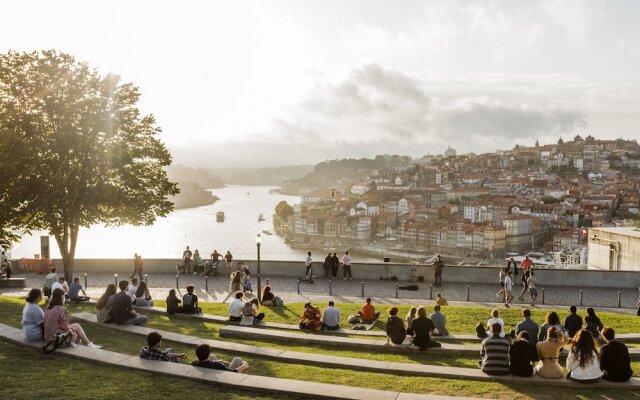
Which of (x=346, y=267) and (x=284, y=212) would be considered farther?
(x=284, y=212)

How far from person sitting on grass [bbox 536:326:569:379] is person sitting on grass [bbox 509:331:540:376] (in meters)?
0.12

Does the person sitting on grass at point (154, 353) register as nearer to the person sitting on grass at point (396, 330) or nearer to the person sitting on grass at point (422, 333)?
the person sitting on grass at point (396, 330)

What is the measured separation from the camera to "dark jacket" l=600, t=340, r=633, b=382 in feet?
28.7

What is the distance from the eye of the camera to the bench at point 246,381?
7848 mm

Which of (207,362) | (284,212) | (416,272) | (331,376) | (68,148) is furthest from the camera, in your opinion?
(284,212)

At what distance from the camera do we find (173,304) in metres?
15.2

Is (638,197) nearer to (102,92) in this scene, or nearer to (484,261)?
(484,261)

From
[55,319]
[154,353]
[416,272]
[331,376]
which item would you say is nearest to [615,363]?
→ [331,376]

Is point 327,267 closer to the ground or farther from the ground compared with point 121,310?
farther from the ground

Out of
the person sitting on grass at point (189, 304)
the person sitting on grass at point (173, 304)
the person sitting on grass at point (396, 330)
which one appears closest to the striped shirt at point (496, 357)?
the person sitting on grass at point (396, 330)

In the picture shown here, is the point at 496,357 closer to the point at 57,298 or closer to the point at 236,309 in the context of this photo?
the point at 236,309

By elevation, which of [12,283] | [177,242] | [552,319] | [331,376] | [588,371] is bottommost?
[177,242]

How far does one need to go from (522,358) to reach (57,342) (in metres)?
7.92

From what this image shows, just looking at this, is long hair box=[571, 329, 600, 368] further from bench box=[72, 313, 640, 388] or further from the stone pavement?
the stone pavement
